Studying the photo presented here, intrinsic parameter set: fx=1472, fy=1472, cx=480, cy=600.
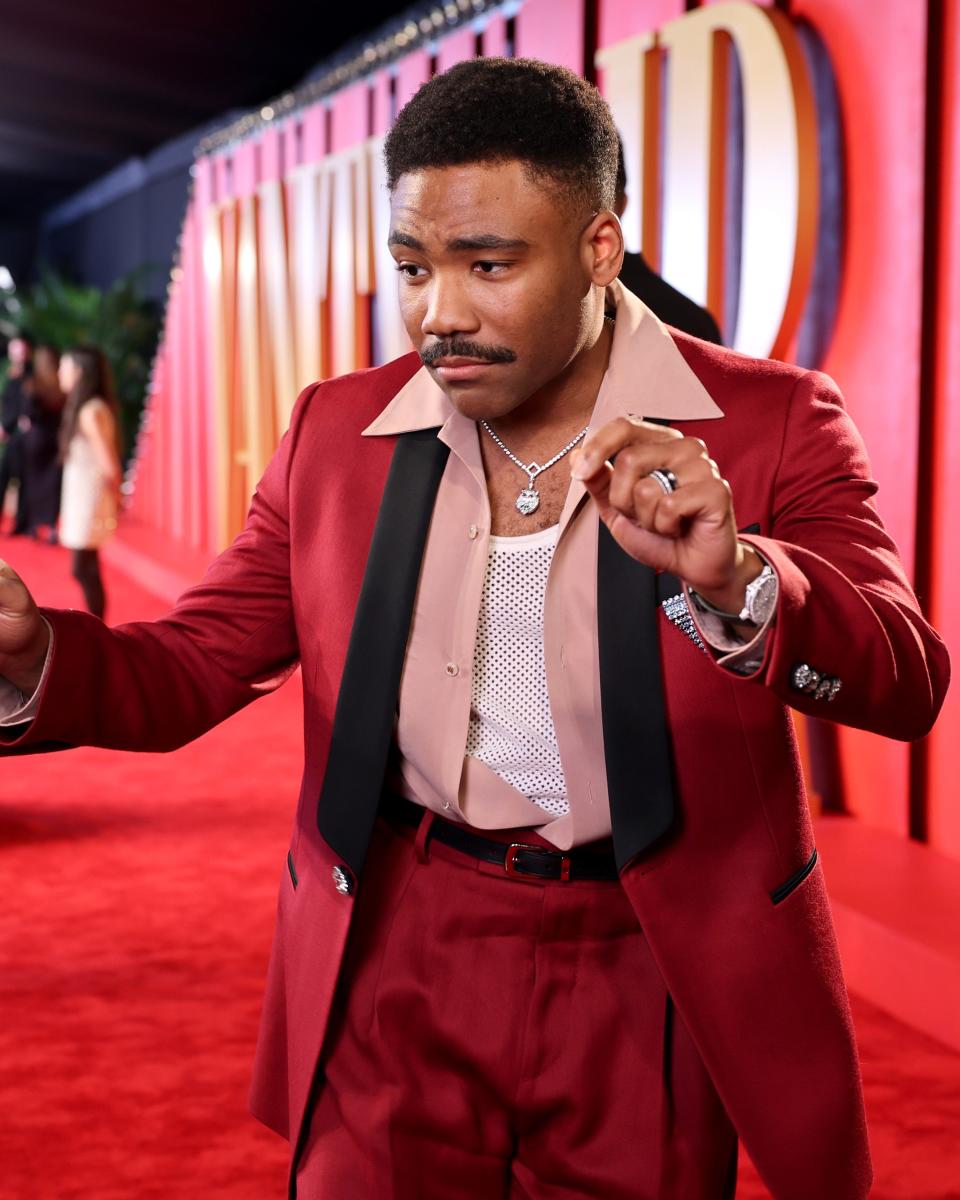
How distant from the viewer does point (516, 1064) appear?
1562 millimetres

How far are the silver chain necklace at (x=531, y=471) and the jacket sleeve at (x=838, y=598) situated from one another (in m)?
0.23

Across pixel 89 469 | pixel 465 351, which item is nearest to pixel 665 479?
pixel 465 351

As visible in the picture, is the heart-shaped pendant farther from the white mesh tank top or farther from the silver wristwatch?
the silver wristwatch

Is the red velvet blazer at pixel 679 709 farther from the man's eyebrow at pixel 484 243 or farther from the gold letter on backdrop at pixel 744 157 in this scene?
the gold letter on backdrop at pixel 744 157

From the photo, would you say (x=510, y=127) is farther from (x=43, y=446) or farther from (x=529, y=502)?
(x=43, y=446)

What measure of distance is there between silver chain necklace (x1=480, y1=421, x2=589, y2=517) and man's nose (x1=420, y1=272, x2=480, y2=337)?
0.23 metres

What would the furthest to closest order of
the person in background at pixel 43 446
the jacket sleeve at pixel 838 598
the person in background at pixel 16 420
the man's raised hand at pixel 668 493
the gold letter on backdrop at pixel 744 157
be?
1. the person in background at pixel 16 420
2. the person in background at pixel 43 446
3. the gold letter on backdrop at pixel 744 157
4. the jacket sleeve at pixel 838 598
5. the man's raised hand at pixel 668 493

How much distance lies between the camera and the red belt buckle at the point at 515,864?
1.53 m

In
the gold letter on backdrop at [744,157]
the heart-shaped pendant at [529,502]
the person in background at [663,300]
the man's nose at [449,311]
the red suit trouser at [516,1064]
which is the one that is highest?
the gold letter on backdrop at [744,157]

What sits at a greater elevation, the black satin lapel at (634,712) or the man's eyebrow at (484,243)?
the man's eyebrow at (484,243)

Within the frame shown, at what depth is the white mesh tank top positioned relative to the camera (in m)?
1.52

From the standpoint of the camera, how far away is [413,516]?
156cm

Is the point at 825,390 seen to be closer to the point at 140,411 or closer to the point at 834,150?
the point at 834,150

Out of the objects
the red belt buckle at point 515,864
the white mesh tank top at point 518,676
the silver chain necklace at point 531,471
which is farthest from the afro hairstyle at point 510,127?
the red belt buckle at point 515,864
